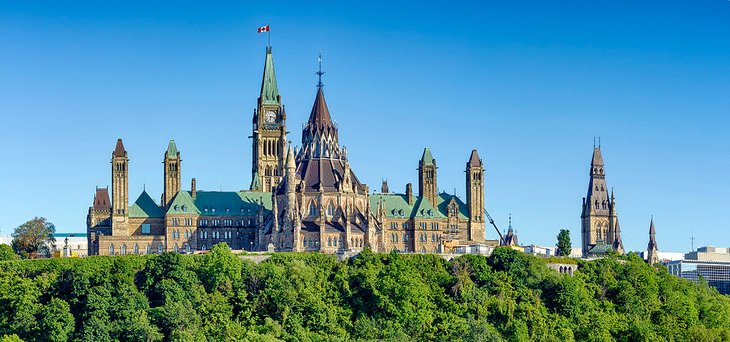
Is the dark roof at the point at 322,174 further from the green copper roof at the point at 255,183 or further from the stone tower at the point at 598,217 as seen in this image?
the stone tower at the point at 598,217

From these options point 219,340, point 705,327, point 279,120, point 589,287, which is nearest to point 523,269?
point 589,287

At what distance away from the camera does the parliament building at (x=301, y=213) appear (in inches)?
6742

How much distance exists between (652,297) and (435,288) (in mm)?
24416

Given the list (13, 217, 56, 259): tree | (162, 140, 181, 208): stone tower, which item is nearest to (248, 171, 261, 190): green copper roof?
(162, 140, 181, 208): stone tower

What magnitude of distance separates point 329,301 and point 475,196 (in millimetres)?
43129

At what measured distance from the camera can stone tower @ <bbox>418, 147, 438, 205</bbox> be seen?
7367 inches

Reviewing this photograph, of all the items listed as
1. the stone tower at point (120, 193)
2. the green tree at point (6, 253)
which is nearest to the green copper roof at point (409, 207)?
the stone tower at point (120, 193)

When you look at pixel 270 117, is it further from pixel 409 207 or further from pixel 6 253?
pixel 6 253

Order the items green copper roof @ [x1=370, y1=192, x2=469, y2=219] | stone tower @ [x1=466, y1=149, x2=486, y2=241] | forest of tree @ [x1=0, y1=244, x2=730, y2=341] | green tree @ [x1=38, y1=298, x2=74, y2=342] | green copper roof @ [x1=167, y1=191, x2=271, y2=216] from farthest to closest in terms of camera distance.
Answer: stone tower @ [x1=466, y1=149, x2=486, y2=241] → green copper roof @ [x1=370, y1=192, x2=469, y2=219] → green copper roof @ [x1=167, y1=191, x2=271, y2=216] → forest of tree @ [x1=0, y1=244, x2=730, y2=341] → green tree @ [x1=38, y1=298, x2=74, y2=342]

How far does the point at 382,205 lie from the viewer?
18000 centimetres

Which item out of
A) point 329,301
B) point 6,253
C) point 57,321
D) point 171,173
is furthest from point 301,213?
point 57,321

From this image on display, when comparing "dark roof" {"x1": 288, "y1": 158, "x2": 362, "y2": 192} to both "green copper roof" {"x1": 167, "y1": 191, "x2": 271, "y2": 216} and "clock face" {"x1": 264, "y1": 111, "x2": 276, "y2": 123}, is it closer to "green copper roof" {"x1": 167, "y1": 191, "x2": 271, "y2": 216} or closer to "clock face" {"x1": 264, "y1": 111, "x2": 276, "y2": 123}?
"green copper roof" {"x1": 167, "y1": 191, "x2": 271, "y2": 216}

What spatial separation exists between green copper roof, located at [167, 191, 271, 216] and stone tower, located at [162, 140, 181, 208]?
1.67m

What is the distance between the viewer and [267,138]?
196 meters
